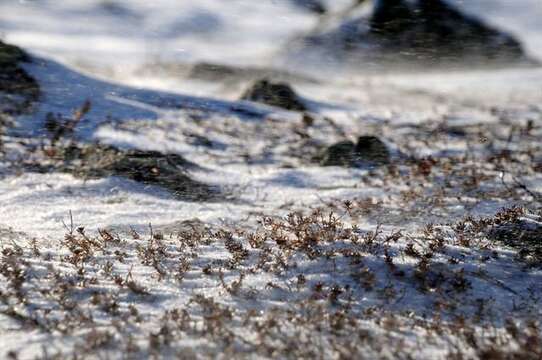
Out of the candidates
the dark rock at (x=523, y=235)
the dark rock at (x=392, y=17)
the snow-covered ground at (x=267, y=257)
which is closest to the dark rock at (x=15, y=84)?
the snow-covered ground at (x=267, y=257)

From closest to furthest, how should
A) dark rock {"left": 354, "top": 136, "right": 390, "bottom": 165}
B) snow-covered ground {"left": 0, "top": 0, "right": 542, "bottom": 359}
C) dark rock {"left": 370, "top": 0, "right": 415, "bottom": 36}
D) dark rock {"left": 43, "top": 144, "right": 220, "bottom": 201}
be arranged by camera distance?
snow-covered ground {"left": 0, "top": 0, "right": 542, "bottom": 359}
dark rock {"left": 43, "top": 144, "right": 220, "bottom": 201}
dark rock {"left": 354, "top": 136, "right": 390, "bottom": 165}
dark rock {"left": 370, "top": 0, "right": 415, "bottom": 36}

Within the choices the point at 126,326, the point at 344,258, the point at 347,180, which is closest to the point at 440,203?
the point at 347,180

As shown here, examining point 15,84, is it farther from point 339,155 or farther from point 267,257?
point 267,257

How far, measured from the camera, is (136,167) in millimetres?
11391

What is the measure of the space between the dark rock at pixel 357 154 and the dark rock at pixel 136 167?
11.5 ft

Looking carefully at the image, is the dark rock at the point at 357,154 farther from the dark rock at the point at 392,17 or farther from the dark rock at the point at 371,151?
the dark rock at the point at 392,17

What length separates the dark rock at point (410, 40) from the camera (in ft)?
118

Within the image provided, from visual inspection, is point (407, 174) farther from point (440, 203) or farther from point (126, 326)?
point (126, 326)

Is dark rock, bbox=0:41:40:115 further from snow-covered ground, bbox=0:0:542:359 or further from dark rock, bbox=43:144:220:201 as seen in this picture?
Answer: dark rock, bbox=43:144:220:201

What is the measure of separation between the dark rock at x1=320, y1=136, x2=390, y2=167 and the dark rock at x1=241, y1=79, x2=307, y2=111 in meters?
6.24

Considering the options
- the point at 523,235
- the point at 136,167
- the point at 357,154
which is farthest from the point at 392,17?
the point at 523,235

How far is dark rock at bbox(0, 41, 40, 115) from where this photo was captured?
50.3ft

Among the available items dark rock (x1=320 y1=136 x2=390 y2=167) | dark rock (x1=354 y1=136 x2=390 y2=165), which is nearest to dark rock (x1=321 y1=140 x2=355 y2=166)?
dark rock (x1=320 y1=136 x2=390 y2=167)

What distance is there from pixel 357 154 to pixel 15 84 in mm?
10970
